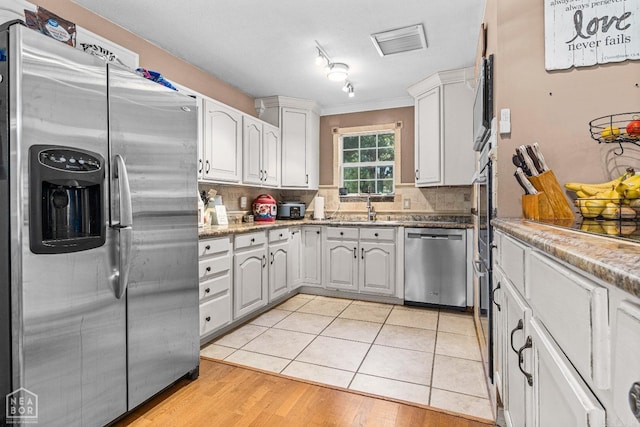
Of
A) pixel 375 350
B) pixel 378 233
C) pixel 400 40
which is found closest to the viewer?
pixel 375 350

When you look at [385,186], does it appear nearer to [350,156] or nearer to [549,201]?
[350,156]

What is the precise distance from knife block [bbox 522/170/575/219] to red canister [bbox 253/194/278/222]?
304cm

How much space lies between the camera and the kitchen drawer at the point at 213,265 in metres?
2.51

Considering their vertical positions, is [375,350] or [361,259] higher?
[361,259]

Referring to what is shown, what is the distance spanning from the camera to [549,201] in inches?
60.1

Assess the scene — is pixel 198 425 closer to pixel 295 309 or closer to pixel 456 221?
pixel 295 309

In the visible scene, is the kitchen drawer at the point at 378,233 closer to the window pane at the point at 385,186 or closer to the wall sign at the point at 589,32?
the window pane at the point at 385,186

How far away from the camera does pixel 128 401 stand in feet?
5.48

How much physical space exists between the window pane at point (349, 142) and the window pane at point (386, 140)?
34cm

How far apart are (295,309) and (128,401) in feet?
6.67

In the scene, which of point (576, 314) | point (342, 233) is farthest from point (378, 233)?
point (576, 314)

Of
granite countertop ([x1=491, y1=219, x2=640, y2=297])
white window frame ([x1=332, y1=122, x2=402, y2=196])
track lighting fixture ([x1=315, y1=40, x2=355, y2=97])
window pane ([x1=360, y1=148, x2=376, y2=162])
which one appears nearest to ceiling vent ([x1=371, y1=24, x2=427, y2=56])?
track lighting fixture ([x1=315, y1=40, x2=355, y2=97])

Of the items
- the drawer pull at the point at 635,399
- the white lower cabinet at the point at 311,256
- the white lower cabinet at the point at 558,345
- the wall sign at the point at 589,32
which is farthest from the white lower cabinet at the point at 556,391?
the white lower cabinet at the point at 311,256

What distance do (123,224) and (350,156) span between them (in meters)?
3.53
